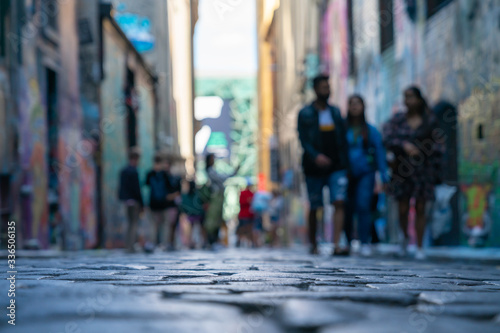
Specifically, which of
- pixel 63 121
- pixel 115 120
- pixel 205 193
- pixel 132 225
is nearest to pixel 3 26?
pixel 132 225

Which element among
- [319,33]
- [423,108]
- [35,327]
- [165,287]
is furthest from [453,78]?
[319,33]

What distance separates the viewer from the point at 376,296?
2900 mm

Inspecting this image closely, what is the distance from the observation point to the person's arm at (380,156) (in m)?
8.15

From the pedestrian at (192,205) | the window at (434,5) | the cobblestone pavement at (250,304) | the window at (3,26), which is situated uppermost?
the window at (434,5)

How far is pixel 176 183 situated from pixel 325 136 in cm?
542

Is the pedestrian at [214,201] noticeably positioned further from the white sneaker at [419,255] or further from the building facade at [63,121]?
the white sneaker at [419,255]

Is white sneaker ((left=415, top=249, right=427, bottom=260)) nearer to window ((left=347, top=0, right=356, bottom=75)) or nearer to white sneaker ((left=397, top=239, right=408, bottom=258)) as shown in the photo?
white sneaker ((left=397, top=239, right=408, bottom=258))

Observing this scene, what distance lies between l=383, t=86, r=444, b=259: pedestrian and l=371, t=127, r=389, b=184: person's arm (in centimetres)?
8

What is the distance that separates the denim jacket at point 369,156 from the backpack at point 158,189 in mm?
4936

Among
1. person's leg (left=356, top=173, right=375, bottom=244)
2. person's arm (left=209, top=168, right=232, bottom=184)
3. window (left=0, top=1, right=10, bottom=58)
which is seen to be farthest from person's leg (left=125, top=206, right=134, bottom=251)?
person's leg (left=356, top=173, right=375, bottom=244)

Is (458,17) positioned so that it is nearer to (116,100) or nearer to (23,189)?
(23,189)

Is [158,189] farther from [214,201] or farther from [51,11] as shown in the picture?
[51,11]

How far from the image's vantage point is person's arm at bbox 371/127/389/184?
815 cm

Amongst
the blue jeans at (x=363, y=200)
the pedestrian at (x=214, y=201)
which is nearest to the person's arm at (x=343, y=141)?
the blue jeans at (x=363, y=200)
